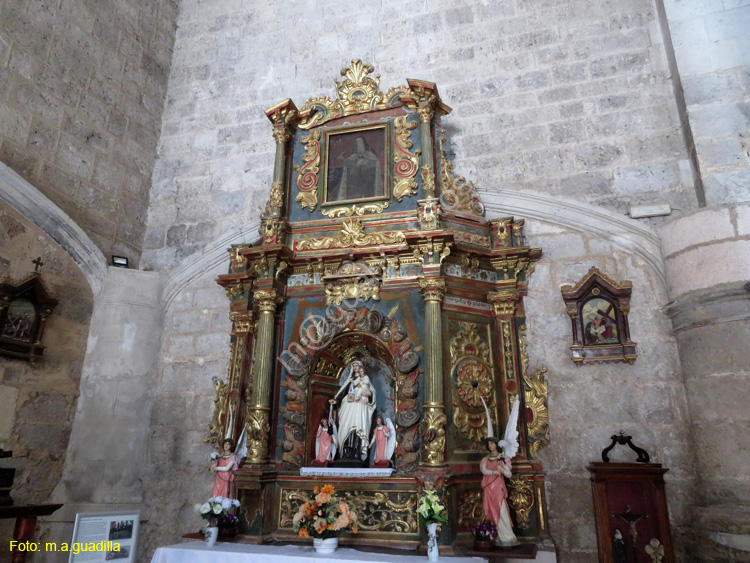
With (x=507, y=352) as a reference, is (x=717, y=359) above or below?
below

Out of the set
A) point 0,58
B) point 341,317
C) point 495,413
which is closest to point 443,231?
point 341,317

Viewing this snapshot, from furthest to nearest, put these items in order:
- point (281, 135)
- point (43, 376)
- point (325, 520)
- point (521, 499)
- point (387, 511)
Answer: point (281, 135), point (43, 376), point (521, 499), point (387, 511), point (325, 520)

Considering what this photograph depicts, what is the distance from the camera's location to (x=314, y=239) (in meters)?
5.86

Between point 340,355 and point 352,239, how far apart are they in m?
1.16

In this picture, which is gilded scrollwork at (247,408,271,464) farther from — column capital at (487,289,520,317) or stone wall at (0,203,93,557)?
column capital at (487,289,520,317)

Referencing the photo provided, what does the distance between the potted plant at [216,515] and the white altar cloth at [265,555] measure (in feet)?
0.31

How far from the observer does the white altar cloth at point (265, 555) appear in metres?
4.14

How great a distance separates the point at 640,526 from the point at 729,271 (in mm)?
2160

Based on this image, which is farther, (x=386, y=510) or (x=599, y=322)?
(x=599, y=322)

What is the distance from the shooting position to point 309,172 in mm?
6223

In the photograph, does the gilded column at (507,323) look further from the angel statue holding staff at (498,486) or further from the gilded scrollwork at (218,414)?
the gilded scrollwork at (218,414)

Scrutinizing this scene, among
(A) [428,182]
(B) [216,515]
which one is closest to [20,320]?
(B) [216,515]

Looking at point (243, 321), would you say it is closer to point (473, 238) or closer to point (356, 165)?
point (356, 165)

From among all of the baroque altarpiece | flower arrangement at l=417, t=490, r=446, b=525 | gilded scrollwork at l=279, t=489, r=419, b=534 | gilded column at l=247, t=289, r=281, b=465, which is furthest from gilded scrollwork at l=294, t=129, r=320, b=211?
flower arrangement at l=417, t=490, r=446, b=525
